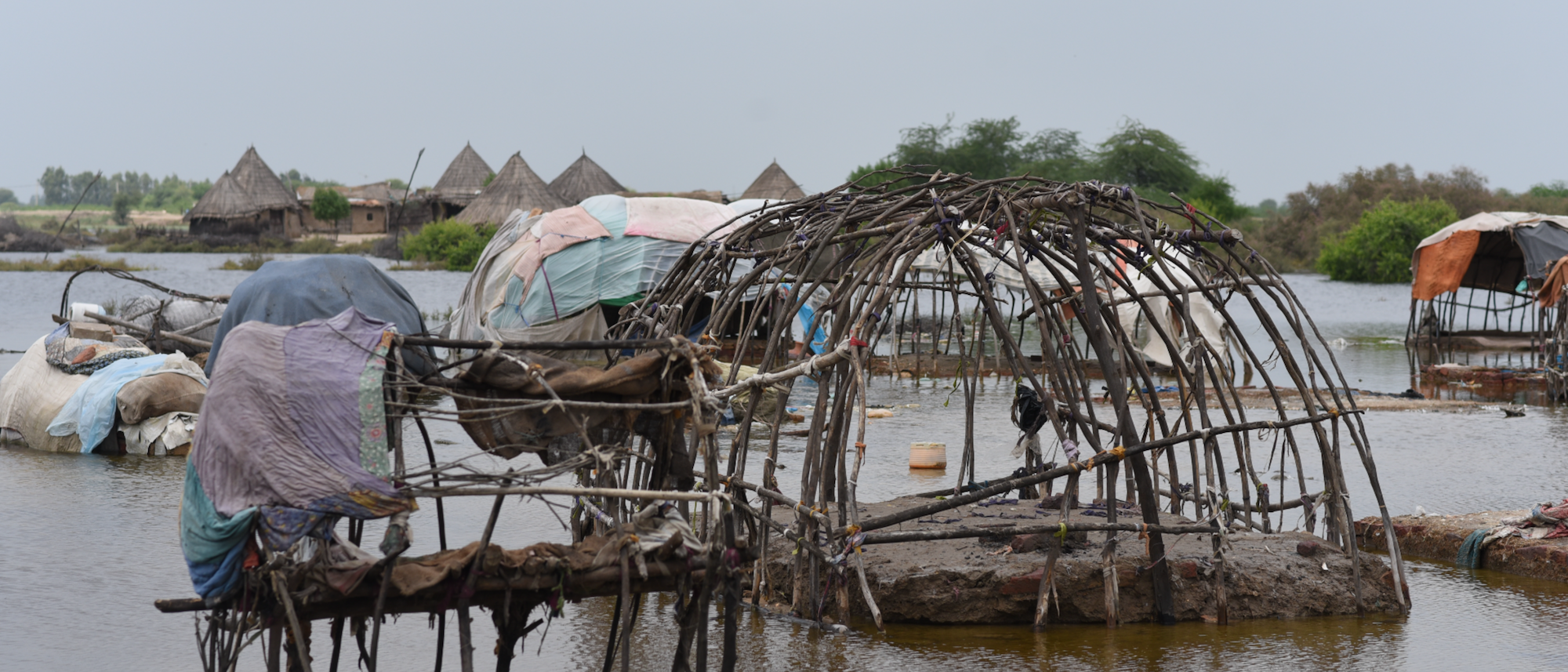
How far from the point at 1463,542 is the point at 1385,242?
4086cm

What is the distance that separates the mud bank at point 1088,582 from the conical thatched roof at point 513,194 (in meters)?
36.1

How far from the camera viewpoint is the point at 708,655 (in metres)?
6.25

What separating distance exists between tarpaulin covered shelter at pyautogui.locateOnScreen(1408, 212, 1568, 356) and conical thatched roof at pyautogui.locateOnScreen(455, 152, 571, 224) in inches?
1068

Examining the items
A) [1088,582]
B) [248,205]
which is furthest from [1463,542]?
[248,205]

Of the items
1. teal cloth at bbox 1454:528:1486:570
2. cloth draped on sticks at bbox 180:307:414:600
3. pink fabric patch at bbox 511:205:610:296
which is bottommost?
teal cloth at bbox 1454:528:1486:570

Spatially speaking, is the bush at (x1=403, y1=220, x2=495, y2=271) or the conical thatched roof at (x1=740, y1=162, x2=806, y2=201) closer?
the conical thatched roof at (x1=740, y1=162, x2=806, y2=201)

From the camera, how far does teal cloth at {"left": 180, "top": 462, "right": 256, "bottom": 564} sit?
13.6 feet

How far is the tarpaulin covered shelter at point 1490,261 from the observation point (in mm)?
19375

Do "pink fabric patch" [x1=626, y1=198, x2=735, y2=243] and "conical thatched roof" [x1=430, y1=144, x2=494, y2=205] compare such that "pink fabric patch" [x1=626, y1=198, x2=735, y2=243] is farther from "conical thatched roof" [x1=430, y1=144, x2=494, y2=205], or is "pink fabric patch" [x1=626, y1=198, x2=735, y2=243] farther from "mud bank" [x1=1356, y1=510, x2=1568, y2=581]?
"conical thatched roof" [x1=430, y1=144, x2=494, y2=205]

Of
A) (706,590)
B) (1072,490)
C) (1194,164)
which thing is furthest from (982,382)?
(1194,164)

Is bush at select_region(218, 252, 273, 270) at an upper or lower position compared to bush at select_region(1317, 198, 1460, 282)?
lower

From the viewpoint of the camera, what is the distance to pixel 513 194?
42.3m

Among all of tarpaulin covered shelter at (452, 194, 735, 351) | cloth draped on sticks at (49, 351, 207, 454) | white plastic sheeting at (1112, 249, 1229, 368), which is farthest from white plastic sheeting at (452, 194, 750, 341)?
white plastic sheeting at (1112, 249, 1229, 368)

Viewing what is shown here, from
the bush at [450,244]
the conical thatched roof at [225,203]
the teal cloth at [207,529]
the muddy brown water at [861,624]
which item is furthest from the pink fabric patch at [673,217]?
the conical thatched roof at [225,203]
